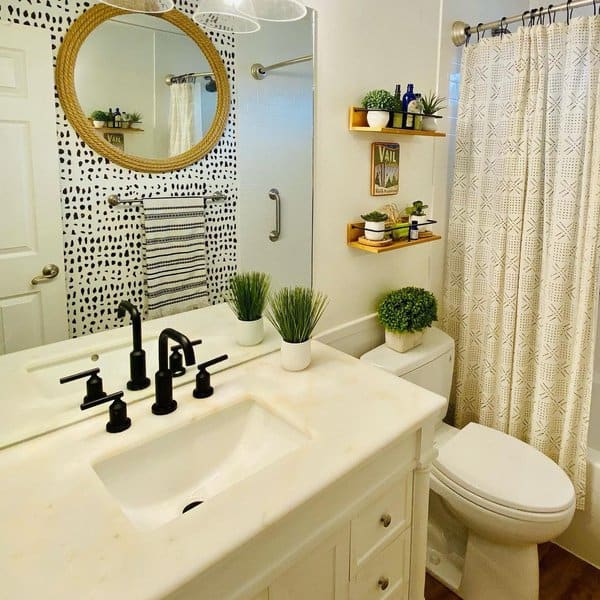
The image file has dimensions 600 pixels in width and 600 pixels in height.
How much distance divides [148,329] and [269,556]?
667 mm

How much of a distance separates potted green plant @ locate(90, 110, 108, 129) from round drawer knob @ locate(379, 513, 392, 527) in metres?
1.12

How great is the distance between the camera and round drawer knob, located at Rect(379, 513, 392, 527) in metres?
1.15

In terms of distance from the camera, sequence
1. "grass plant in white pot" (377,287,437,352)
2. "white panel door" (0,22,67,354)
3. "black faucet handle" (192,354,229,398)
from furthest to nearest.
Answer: "grass plant in white pot" (377,287,437,352), "black faucet handle" (192,354,229,398), "white panel door" (0,22,67,354)

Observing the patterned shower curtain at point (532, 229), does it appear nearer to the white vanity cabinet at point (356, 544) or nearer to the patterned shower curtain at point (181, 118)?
the white vanity cabinet at point (356, 544)

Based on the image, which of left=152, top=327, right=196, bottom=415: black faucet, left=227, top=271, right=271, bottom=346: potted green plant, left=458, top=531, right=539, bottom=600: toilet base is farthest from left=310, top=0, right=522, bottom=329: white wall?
left=458, top=531, right=539, bottom=600: toilet base

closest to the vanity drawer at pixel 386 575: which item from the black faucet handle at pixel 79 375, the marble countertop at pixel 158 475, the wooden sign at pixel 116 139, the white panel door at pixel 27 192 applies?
the marble countertop at pixel 158 475

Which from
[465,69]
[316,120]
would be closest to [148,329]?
[316,120]

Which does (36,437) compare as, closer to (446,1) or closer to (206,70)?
(206,70)

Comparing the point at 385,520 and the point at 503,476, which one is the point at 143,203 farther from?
the point at 503,476

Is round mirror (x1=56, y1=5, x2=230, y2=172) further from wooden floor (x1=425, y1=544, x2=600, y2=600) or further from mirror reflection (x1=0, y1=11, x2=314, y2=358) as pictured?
wooden floor (x1=425, y1=544, x2=600, y2=600)

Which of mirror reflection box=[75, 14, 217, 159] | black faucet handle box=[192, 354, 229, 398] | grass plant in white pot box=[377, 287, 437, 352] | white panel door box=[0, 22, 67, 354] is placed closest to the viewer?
white panel door box=[0, 22, 67, 354]

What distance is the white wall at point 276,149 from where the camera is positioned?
1.42 meters

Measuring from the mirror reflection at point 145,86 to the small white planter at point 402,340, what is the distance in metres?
1.00

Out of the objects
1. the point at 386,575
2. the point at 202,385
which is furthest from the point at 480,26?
the point at 386,575
